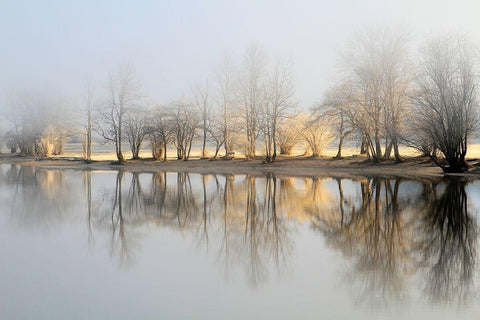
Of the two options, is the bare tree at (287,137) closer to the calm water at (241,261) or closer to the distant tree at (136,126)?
the distant tree at (136,126)

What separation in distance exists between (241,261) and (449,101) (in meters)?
23.9

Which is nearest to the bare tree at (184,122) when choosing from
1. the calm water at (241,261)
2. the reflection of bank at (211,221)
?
the reflection of bank at (211,221)

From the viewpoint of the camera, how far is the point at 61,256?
7.54m

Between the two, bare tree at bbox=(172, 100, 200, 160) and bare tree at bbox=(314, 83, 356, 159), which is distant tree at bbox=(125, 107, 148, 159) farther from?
bare tree at bbox=(314, 83, 356, 159)

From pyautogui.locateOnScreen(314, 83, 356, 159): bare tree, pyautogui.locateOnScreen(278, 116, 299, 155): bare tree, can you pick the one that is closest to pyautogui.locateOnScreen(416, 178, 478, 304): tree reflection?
pyautogui.locateOnScreen(314, 83, 356, 159): bare tree

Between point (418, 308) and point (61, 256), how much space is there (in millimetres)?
5230

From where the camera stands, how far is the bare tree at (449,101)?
1057 inches

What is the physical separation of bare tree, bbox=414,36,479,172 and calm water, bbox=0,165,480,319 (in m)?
13.8

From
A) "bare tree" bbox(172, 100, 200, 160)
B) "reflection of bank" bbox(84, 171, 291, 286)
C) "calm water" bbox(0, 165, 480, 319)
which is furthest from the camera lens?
"bare tree" bbox(172, 100, 200, 160)

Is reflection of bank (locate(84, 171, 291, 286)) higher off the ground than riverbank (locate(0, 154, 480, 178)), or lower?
lower

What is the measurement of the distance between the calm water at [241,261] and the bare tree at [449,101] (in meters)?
13.8

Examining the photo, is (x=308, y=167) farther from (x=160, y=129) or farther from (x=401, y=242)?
(x=401, y=242)

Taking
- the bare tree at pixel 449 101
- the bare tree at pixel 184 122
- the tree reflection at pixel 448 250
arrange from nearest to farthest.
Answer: the tree reflection at pixel 448 250
the bare tree at pixel 449 101
the bare tree at pixel 184 122

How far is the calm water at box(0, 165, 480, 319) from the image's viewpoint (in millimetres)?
5223
